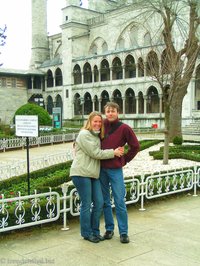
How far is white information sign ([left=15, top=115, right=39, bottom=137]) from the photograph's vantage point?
6.93 meters


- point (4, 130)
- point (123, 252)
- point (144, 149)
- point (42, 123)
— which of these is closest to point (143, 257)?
point (123, 252)

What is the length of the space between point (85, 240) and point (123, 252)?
0.72 m

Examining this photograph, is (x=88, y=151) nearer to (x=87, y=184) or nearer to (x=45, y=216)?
(x=87, y=184)

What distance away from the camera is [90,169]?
4945 millimetres

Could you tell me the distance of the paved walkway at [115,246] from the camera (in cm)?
441

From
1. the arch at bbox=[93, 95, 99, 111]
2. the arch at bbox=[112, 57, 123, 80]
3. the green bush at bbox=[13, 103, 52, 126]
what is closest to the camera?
the green bush at bbox=[13, 103, 52, 126]

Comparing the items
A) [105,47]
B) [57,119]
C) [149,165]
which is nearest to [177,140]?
[149,165]

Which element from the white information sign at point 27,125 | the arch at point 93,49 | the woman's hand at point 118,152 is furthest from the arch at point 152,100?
the woman's hand at point 118,152

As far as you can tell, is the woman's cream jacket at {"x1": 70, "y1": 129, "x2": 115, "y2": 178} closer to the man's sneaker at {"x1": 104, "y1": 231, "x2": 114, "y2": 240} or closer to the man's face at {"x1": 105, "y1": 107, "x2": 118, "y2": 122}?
the man's face at {"x1": 105, "y1": 107, "x2": 118, "y2": 122}

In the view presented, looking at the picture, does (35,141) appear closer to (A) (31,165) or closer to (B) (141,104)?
(A) (31,165)

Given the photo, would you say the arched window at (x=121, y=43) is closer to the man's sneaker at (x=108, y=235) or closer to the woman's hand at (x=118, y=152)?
the woman's hand at (x=118, y=152)

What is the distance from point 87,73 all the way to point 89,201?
4472 centimetres

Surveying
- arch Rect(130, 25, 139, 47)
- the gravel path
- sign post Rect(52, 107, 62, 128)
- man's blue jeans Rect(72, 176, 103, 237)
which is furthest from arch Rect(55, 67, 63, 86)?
man's blue jeans Rect(72, 176, 103, 237)

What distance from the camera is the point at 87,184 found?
4.97 meters
